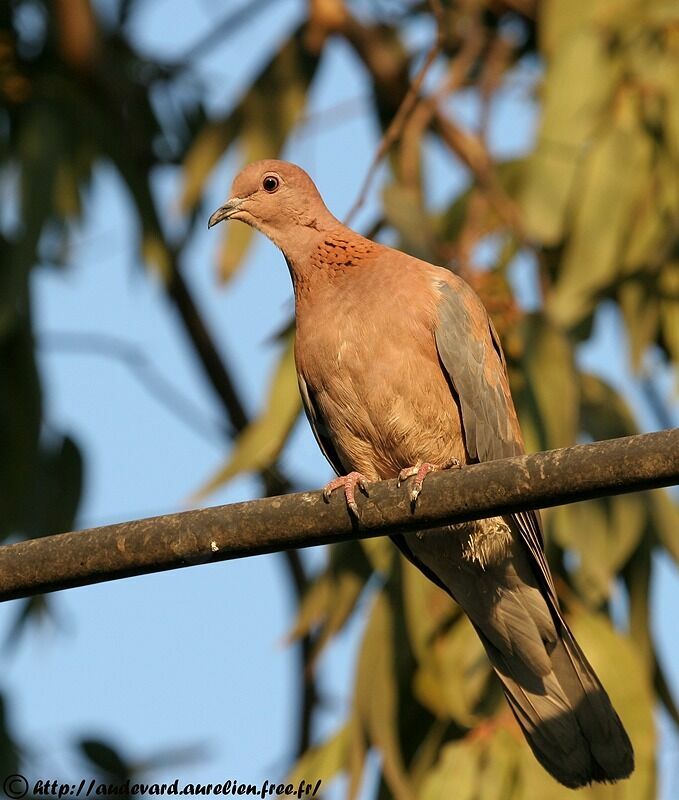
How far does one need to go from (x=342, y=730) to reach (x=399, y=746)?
8.1 inches

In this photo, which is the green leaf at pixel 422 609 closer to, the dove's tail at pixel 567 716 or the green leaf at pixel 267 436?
the dove's tail at pixel 567 716

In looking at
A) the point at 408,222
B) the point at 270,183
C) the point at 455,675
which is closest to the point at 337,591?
the point at 455,675

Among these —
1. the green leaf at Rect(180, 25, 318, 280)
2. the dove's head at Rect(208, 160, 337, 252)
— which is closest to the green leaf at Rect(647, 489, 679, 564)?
the dove's head at Rect(208, 160, 337, 252)

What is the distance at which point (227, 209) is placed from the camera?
5.36 meters

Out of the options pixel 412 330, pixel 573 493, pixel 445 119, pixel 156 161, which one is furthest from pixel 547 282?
pixel 156 161

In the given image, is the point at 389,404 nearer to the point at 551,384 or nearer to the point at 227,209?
the point at 551,384

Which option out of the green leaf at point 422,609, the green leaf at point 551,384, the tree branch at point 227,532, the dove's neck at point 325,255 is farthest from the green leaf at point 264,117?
the tree branch at point 227,532

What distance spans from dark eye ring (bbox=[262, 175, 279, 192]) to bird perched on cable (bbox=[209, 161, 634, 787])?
Result: 0.60 metres

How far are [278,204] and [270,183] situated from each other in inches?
5.3

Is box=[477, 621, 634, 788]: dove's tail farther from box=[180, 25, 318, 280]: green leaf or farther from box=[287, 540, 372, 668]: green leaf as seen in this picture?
box=[180, 25, 318, 280]: green leaf

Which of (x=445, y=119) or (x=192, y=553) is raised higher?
(x=445, y=119)

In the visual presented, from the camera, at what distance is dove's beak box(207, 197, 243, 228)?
5312mm

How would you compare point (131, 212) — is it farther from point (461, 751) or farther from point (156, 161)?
point (461, 751)

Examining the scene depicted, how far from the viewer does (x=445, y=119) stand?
6453 millimetres
